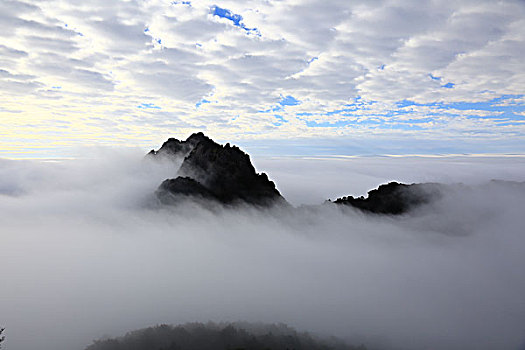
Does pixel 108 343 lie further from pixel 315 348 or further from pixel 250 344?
pixel 315 348

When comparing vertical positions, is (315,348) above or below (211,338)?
below

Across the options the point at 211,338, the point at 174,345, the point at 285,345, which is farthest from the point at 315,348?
the point at 174,345

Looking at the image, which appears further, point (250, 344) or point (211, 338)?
point (211, 338)

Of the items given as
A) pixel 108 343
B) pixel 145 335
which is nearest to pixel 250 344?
pixel 145 335

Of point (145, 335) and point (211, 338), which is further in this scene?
point (145, 335)

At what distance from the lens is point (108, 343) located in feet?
642

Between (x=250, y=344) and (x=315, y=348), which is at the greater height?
(x=250, y=344)

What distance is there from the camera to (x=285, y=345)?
577 ft

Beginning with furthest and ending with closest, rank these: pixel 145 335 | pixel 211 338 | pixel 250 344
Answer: pixel 145 335 → pixel 211 338 → pixel 250 344

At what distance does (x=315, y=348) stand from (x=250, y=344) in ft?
150

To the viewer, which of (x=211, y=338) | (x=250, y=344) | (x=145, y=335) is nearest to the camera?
(x=250, y=344)

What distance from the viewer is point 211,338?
184875 mm

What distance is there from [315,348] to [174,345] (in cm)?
8589

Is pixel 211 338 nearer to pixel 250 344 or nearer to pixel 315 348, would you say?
pixel 250 344
